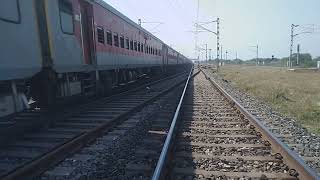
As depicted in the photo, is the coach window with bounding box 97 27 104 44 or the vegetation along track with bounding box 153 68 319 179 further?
the coach window with bounding box 97 27 104 44

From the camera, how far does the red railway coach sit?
670cm

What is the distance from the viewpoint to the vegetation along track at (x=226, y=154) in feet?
16.5

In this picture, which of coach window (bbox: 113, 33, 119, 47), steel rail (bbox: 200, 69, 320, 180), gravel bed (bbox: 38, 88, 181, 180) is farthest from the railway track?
steel rail (bbox: 200, 69, 320, 180)

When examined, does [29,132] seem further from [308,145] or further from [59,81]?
[308,145]

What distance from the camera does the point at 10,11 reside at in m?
6.62

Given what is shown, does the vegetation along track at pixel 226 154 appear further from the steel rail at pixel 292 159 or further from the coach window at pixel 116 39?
the coach window at pixel 116 39

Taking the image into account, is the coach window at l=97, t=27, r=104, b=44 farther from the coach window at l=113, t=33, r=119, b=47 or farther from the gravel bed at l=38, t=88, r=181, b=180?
the gravel bed at l=38, t=88, r=181, b=180

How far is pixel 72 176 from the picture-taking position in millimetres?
5051

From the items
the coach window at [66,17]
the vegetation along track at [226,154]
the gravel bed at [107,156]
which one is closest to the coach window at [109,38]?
the coach window at [66,17]

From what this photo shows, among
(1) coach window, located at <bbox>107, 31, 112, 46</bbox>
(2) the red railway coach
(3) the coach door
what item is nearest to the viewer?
(2) the red railway coach

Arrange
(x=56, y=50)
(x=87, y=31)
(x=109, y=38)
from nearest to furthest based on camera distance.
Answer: (x=56, y=50) → (x=87, y=31) → (x=109, y=38)

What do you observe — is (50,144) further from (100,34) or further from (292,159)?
(100,34)

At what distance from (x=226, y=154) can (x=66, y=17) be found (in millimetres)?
5733

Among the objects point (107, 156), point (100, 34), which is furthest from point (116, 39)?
Answer: point (107, 156)
